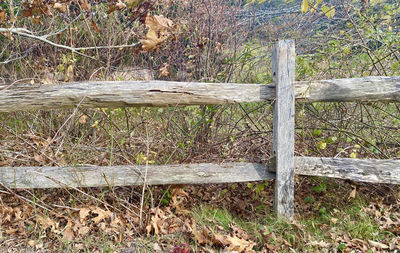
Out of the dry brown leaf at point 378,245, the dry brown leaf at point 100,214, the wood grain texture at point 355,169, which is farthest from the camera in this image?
the wood grain texture at point 355,169

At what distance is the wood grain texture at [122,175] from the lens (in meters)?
2.56

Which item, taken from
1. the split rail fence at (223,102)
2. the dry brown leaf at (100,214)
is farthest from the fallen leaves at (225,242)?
the dry brown leaf at (100,214)

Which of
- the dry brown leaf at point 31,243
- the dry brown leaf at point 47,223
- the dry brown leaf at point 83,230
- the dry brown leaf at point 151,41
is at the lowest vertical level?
the dry brown leaf at point 31,243

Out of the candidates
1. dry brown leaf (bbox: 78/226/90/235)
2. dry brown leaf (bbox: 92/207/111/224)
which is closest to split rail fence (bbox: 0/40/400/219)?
dry brown leaf (bbox: 92/207/111/224)

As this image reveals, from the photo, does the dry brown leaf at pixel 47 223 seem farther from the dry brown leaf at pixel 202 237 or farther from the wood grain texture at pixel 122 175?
the dry brown leaf at pixel 202 237

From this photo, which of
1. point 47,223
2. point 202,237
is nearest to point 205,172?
point 202,237

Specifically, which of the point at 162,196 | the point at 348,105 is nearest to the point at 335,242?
the point at 162,196

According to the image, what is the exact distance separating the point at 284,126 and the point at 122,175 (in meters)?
1.43

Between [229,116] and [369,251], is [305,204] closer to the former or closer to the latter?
[369,251]

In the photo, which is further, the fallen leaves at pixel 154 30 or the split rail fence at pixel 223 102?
the fallen leaves at pixel 154 30

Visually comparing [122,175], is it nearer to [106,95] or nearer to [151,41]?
[106,95]

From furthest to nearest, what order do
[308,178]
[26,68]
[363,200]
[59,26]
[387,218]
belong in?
[59,26]
[26,68]
[308,178]
[363,200]
[387,218]

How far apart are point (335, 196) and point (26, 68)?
4.21 m

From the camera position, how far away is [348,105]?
3535 mm
